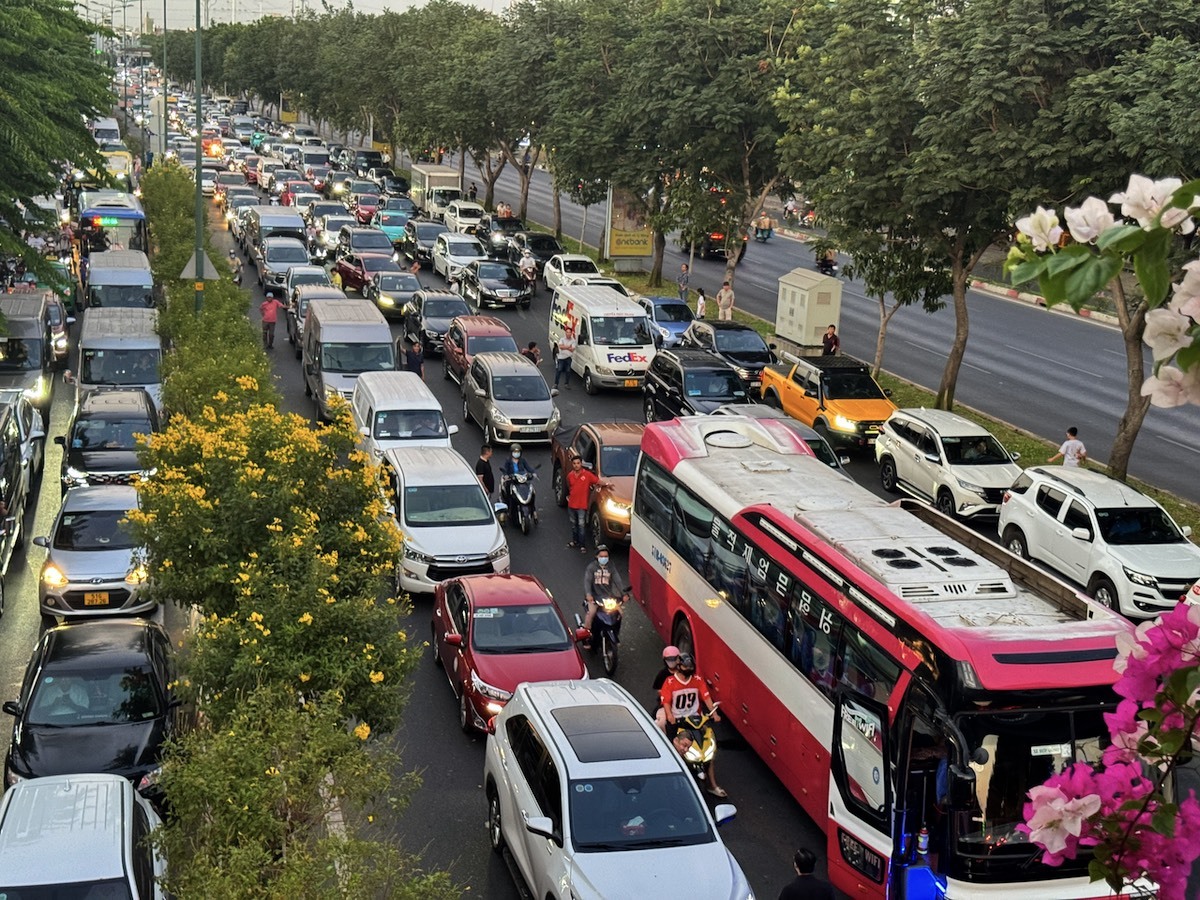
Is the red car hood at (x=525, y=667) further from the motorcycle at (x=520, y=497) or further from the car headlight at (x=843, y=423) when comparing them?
the car headlight at (x=843, y=423)

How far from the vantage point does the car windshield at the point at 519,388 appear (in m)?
28.3

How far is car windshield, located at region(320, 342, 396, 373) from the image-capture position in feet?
98.1

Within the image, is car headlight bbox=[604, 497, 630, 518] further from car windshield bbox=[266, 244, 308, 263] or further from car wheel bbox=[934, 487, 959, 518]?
car windshield bbox=[266, 244, 308, 263]

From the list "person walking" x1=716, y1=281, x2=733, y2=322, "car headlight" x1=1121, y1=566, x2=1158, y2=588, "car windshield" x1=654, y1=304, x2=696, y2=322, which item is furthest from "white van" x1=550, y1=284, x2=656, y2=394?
"car headlight" x1=1121, y1=566, x2=1158, y2=588

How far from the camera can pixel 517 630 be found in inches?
641

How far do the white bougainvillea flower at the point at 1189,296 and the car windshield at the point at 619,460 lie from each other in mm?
19360

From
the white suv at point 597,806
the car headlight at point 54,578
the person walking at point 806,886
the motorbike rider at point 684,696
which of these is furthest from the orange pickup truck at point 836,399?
the person walking at point 806,886

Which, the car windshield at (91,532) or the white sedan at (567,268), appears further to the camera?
the white sedan at (567,268)

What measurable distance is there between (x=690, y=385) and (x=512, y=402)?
374 centimetres

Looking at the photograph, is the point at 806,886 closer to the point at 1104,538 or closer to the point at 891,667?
the point at 891,667

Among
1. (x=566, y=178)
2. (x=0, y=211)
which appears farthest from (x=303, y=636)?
(x=566, y=178)

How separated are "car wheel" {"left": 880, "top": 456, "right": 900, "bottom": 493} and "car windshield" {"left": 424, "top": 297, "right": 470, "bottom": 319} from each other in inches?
541

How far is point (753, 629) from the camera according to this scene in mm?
15000

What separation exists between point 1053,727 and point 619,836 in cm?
351
